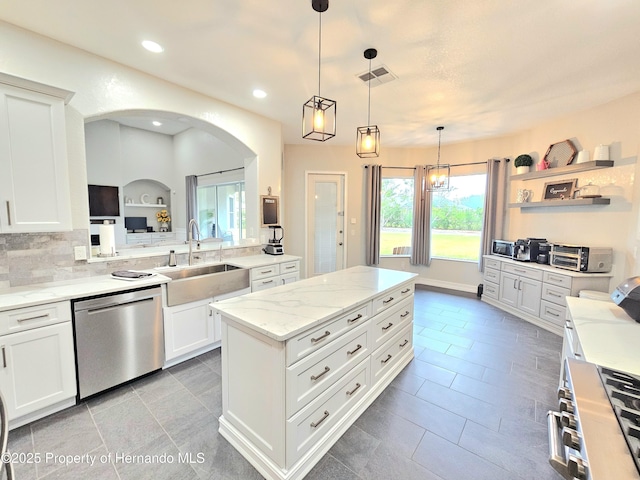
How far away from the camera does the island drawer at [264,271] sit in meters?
3.31

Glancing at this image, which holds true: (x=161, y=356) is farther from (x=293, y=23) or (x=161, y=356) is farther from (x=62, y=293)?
(x=293, y=23)

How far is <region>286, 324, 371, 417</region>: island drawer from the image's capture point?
150 cm

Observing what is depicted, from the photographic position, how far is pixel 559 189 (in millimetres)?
4047

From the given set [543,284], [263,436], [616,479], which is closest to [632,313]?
[616,479]

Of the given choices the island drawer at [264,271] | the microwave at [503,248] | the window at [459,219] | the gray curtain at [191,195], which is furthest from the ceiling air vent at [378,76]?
the gray curtain at [191,195]

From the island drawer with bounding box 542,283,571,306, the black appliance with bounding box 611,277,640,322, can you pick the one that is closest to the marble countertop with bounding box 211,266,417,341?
the black appliance with bounding box 611,277,640,322

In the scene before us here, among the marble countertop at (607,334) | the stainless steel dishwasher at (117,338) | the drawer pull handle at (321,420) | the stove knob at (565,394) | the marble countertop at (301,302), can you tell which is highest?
the marble countertop at (301,302)

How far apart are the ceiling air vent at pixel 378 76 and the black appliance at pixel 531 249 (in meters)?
3.22

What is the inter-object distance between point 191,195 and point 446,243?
610 cm

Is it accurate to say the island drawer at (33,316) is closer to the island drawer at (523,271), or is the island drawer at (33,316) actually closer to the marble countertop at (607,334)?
the marble countertop at (607,334)

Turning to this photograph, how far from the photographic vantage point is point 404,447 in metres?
1.79

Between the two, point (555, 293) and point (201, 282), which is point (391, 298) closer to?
point (201, 282)

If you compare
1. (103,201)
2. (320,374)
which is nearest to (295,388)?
(320,374)

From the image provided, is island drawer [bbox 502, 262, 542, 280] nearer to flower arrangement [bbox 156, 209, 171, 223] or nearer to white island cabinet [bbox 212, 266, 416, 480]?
white island cabinet [bbox 212, 266, 416, 480]
